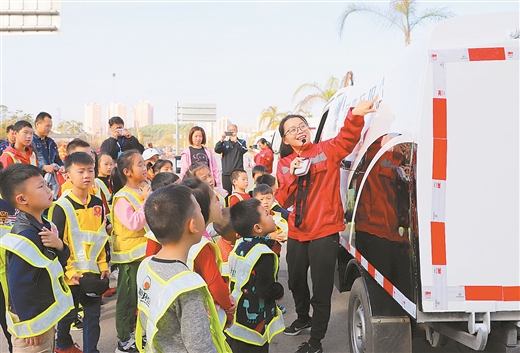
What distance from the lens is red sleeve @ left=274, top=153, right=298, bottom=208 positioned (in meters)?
4.31

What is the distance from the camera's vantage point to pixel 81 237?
4129mm

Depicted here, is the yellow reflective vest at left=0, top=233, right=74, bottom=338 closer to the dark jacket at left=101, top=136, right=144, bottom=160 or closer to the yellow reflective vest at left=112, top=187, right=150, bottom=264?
the yellow reflective vest at left=112, top=187, right=150, bottom=264

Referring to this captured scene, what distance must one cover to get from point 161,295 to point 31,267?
140 cm

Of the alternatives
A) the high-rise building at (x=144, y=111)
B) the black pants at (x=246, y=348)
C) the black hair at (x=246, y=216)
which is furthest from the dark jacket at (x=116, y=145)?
the high-rise building at (x=144, y=111)

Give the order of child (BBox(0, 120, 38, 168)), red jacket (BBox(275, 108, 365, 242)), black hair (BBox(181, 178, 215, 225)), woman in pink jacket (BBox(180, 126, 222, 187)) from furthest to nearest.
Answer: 1. woman in pink jacket (BBox(180, 126, 222, 187))
2. child (BBox(0, 120, 38, 168))
3. red jacket (BBox(275, 108, 365, 242))
4. black hair (BBox(181, 178, 215, 225))

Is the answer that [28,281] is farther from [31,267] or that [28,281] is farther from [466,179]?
[466,179]

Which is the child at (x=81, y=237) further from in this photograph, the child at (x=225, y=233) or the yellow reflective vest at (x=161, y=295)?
the yellow reflective vest at (x=161, y=295)

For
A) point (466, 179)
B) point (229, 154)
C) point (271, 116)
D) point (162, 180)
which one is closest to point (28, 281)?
point (162, 180)

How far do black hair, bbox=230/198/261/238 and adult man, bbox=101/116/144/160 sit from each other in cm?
428

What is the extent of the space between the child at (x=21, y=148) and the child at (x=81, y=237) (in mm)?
2219

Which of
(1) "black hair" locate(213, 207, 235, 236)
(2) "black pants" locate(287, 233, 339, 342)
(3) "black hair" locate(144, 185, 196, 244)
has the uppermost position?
(3) "black hair" locate(144, 185, 196, 244)

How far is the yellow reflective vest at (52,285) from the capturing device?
3010 mm

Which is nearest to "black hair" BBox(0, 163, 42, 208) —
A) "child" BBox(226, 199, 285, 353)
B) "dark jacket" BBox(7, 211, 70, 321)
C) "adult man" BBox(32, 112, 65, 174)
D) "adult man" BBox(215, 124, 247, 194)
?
"dark jacket" BBox(7, 211, 70, 321)

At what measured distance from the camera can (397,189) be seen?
3008mm
